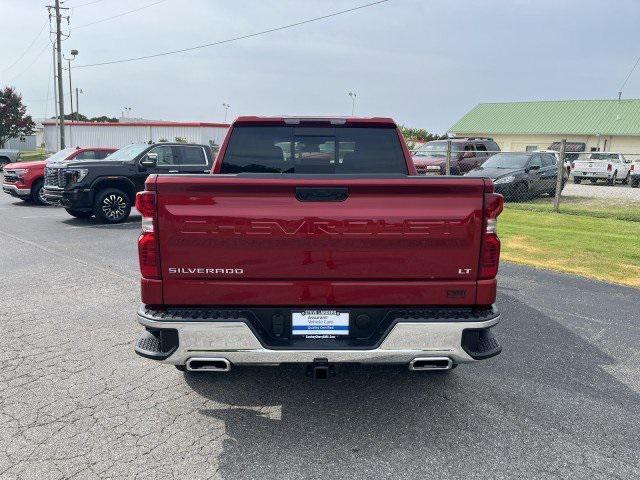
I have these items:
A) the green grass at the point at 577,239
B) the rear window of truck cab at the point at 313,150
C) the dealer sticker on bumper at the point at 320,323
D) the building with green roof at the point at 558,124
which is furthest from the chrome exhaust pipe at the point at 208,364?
the building with green roof at the point at 558,124

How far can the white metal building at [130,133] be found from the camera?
134 feet

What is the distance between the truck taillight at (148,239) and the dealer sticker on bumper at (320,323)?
2.86 ft

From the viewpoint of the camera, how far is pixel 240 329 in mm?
2912

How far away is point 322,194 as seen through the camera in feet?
9.50

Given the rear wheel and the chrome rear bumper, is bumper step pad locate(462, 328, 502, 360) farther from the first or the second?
the rear wheel

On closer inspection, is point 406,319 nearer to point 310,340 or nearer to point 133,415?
point 310,340

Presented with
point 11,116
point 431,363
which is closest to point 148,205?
point 431,363

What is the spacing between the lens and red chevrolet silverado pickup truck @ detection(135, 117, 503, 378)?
113 inches

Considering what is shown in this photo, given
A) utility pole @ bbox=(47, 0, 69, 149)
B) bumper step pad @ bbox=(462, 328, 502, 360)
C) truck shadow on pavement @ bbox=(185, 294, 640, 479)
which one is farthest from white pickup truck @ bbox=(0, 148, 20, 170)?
bumper step pad @ bbox=(462, 328, 502, 360)

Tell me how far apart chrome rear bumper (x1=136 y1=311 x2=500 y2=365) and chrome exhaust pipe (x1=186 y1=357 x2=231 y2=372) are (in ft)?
0.07

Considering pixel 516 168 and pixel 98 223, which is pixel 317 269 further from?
pixel 516 168

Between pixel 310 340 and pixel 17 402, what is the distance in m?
2.24

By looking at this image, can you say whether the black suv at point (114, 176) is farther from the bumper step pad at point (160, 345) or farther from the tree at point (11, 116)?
the tree at point (11, 116)

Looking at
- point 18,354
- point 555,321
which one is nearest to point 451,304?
point 555,321
